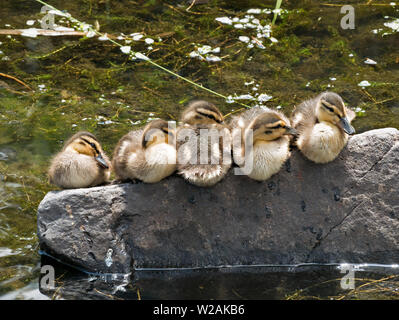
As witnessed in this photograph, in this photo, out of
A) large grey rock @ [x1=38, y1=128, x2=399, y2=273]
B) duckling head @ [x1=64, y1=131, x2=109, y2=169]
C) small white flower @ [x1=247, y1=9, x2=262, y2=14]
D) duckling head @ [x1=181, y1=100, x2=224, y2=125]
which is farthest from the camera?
small white flower @ [x1=247, y1=9, x2=262, y2=14]

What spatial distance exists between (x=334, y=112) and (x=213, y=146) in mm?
1280

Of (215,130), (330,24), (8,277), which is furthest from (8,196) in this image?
(330,24)

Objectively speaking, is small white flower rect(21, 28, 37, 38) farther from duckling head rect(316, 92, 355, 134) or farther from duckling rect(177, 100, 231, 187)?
duckling head rect(316, 92, 355, 134)

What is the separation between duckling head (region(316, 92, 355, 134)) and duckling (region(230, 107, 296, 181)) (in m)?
0.40

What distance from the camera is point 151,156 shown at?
247 inches

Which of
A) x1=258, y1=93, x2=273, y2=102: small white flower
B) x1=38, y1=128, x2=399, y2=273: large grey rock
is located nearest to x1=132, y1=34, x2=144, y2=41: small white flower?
x1=258, y1=93, x2=273, y2=102: small white flower

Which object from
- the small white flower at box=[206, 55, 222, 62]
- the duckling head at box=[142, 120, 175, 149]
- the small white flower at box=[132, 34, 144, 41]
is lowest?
the duckling head at box=[142, 120, 175, 149]

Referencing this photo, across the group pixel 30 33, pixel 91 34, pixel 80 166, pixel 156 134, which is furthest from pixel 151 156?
pixel 30 33

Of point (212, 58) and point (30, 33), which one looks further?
point (30, 33)

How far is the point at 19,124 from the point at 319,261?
15.9 feet

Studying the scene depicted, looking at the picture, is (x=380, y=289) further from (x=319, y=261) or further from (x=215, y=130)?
(x=215, y=130)

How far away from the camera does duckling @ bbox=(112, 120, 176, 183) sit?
6.28m

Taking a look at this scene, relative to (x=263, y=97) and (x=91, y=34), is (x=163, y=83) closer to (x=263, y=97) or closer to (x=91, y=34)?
(x=263, y=97)

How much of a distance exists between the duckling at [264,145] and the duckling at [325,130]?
0.64ft
